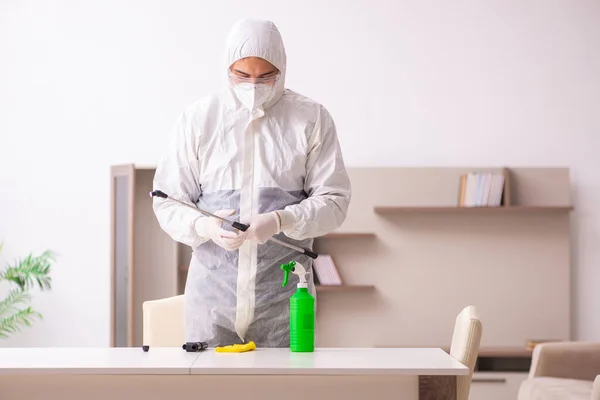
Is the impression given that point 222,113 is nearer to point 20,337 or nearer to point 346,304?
point 346,304

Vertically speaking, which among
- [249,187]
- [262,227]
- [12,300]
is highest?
[249,187]

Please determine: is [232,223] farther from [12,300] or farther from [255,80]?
[12,300]

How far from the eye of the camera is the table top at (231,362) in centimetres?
180

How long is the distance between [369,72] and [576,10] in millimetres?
1351

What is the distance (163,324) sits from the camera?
2832mm

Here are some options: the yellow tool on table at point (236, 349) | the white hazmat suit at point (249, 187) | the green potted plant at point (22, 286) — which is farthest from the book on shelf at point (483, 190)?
the yellow tool on table at point (236, 349)

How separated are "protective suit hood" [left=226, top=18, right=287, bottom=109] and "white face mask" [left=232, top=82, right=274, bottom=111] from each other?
0.03m

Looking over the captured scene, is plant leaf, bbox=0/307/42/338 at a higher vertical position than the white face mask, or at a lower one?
lower

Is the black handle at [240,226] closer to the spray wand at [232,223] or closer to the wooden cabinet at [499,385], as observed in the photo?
the spray wand at [232,223]

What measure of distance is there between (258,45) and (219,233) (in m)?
0.57

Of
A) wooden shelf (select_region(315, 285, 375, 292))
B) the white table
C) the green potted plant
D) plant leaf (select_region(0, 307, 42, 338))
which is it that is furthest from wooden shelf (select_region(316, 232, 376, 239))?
the white table

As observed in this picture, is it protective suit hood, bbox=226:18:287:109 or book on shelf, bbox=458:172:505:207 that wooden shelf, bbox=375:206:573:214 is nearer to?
book on shelf, bbox=458:172:505:207

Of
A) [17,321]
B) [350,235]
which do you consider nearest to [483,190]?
[350,235]

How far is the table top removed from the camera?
70.9 inches
